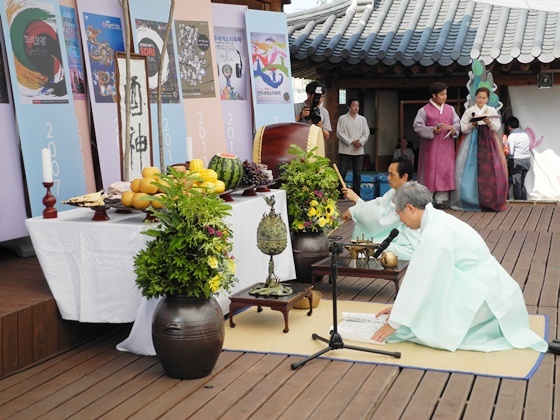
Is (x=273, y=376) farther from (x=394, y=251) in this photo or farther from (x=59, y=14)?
(x=59, y=14)

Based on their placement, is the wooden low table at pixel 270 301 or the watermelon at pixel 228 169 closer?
the wooden low table at pixel 270 301

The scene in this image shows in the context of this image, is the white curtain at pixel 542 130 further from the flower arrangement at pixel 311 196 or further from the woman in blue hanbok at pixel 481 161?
the flower arrangement at pixel 311 196

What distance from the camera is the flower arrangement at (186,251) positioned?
4137 mm

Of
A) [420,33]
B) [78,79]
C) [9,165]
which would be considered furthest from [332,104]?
[9,165]

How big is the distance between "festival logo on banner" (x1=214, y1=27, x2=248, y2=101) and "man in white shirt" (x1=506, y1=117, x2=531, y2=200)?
4985mm

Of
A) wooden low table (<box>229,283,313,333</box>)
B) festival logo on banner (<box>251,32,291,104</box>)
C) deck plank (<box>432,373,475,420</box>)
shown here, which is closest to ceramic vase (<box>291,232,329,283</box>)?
wooden low table (<box>229,283,313,333</box>)

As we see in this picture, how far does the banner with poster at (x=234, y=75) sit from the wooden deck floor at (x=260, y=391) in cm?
442

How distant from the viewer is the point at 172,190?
428 cm

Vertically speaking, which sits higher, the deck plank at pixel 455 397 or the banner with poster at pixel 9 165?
the banner with poster at pixel 9 165

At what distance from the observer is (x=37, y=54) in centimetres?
601

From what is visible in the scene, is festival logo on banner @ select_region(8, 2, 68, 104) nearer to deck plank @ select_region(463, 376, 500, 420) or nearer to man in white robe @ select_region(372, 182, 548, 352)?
man in white robe @ select_region(372, 182, 548, 352)

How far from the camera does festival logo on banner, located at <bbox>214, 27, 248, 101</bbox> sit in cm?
888

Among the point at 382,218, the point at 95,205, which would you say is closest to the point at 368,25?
the point at 382,218

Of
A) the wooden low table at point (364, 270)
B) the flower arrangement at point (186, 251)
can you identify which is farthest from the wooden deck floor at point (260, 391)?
the wooden low table at point (364, 270)
